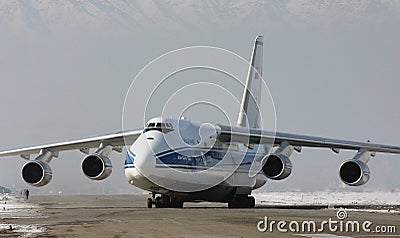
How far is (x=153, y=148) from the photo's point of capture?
26.1m

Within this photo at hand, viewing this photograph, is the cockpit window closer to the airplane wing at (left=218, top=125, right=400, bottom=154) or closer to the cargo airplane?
the cargo airplane

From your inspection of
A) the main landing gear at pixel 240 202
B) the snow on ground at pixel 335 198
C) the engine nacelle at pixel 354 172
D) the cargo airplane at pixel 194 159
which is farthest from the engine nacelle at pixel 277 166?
the snow on ground at pixel 335 198

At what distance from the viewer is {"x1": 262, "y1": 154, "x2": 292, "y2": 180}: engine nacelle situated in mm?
27953

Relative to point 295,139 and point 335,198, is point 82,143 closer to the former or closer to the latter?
point 295,139

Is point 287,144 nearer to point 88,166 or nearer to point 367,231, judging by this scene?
point 88,166

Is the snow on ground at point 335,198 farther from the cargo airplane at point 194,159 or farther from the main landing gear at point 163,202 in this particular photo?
the main landing gear at point 163,202

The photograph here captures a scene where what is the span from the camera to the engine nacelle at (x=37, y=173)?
28.0 metres

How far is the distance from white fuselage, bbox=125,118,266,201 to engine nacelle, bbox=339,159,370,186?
4409 millimetres

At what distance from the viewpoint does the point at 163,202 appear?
94.4ft

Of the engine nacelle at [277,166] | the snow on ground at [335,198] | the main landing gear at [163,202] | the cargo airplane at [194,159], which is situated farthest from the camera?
the snow on ground at [335,198]

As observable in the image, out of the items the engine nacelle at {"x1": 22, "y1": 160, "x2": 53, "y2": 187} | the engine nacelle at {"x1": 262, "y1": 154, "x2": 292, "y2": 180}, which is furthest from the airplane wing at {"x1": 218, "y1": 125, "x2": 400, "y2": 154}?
the engine nacelle at {"x1": 22, "y1": 160, "x2": 53, "y2": 187}

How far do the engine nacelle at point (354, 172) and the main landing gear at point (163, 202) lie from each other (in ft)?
23.0

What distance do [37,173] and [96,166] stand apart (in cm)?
255

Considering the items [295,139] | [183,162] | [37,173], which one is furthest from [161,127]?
[295,139]
